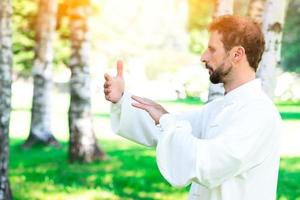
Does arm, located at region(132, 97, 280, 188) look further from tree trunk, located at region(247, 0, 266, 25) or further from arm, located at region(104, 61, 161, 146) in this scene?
tree trunk, located at region(247, 0, 266, 25)

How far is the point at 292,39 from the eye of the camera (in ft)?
200

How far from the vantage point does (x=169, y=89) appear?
49875 mm

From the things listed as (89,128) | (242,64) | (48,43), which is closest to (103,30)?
(48,43)

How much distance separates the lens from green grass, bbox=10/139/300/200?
1134 cm

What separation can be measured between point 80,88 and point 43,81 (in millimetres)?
3944

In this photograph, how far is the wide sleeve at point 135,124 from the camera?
4914 millimetres

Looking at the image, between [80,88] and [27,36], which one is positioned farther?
[27,36]

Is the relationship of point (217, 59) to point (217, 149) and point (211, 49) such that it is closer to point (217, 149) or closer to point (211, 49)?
point (211, 49)

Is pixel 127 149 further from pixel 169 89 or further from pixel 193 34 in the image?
pixel 193 34

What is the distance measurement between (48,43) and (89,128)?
4.27 meters

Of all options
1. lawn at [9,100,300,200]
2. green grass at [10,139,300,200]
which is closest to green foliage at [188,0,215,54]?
lawn at [9,100,300,200]

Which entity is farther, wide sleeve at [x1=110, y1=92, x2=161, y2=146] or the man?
wide sleeve at [x1=110, y1=92, x2=161, y2=146]

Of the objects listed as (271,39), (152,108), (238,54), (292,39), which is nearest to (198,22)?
Result: (292,39)

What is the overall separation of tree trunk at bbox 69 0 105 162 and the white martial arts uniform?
1024cm
